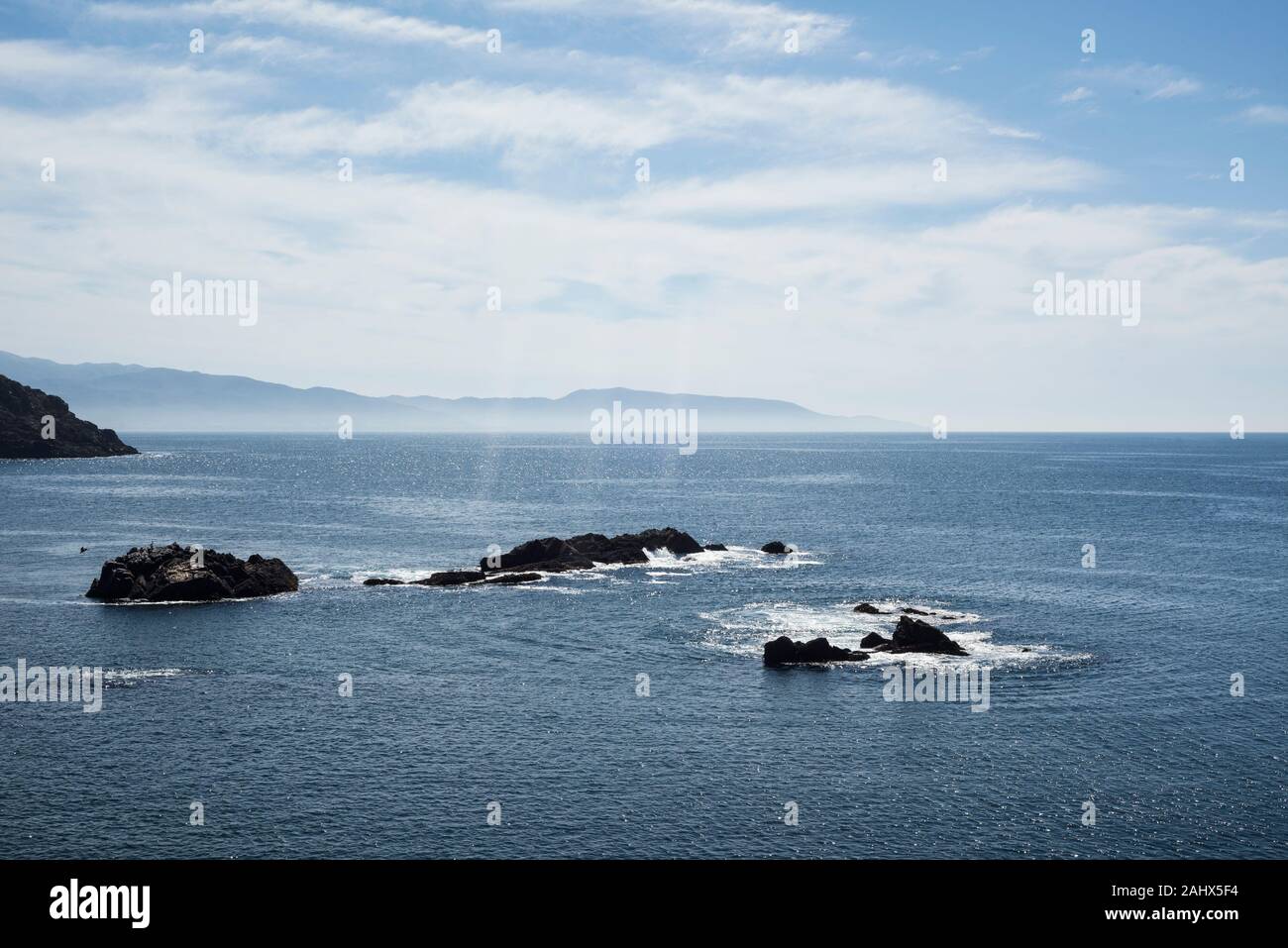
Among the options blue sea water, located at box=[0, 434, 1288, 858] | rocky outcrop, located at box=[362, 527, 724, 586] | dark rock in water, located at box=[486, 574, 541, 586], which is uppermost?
rocky outcrop, located at box=[362, 527, 724, 586]

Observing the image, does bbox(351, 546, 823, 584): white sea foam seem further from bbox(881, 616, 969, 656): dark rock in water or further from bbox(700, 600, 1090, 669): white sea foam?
bbox(881, 616, 969, 656): dark rock in water

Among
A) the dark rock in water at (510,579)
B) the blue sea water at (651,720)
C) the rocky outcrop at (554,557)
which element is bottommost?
Result: the blue sea water at (651,720)

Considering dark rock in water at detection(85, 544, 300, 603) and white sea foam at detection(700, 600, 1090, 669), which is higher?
dark rock in water at detection(85, 544, 300, 603)

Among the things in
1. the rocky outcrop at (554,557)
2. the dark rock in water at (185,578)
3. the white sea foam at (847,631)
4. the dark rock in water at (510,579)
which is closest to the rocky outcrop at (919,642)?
the white sea foam at (847,631)

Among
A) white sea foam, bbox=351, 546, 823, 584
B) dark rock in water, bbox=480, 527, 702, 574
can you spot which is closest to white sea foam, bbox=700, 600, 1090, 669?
white sea foam, bbox=351, 546, 823, 584

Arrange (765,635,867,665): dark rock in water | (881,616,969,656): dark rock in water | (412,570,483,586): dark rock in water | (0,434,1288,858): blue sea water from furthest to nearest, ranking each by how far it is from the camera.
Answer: (412,570,483,586): dark rock in water < (881,616,969,656): dark rock in water < (765,635,867,665): dark rock in water < (0,434,1288,858): blue sea water

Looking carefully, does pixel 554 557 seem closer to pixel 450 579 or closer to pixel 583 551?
pixel 583 551

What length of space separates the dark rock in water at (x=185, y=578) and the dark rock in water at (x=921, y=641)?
2237 inches

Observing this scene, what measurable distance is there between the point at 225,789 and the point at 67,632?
127 ft

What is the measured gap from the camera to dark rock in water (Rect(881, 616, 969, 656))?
226ft

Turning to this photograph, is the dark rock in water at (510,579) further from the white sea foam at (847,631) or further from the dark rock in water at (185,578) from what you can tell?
the white sea foam at (847,631)

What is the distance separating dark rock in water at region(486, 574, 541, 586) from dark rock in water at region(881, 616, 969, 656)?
136 feet

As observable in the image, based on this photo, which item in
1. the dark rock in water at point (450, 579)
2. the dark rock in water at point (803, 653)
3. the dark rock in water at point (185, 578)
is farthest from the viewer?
the dark rock in water at point (450, 579)

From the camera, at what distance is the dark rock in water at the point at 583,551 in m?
107
